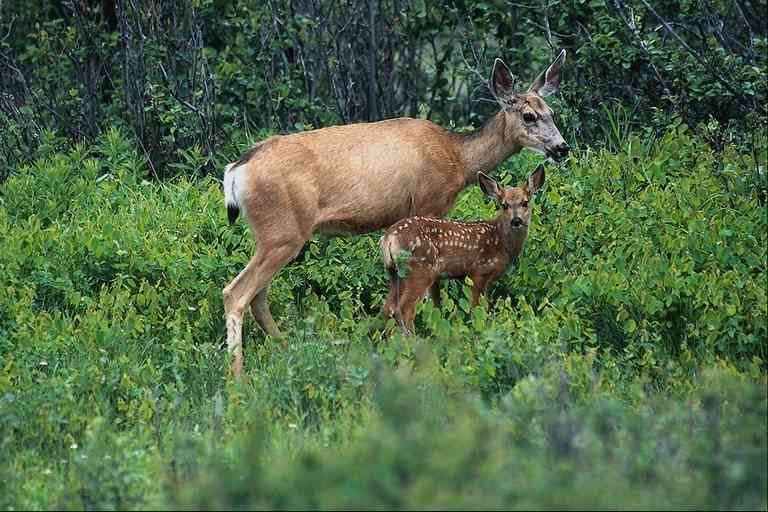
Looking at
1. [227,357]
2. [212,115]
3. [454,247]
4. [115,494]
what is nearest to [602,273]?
[454,247]

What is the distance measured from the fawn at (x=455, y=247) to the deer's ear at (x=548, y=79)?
3.71 ft

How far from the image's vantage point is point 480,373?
21.3 feet

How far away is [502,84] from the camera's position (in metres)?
9.02

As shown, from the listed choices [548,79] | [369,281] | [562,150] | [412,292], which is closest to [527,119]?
[562,150]

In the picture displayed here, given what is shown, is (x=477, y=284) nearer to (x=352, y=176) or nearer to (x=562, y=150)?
(x=352, y=176)

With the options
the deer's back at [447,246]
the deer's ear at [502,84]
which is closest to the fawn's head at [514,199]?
the deer's back at [447,246]

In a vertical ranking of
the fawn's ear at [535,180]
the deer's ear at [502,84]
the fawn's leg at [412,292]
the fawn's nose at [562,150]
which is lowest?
the fawn's leg at [412,292]

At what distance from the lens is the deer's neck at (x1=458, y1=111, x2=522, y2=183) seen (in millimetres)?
8727

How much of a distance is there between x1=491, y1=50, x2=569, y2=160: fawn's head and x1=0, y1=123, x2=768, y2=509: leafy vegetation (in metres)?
0.40

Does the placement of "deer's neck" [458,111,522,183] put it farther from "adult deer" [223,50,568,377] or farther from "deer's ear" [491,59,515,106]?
"deer's ear" [491,59,515,106]

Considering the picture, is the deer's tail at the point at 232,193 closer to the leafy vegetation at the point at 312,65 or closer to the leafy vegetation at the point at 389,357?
the leafy vegetation at the point at 389,357

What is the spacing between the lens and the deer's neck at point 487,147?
28.6ft

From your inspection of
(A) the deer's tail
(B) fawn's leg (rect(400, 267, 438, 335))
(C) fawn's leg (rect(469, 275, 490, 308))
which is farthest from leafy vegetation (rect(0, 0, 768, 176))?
(B) fawn's leg (rect(400, 267, 438, 335))

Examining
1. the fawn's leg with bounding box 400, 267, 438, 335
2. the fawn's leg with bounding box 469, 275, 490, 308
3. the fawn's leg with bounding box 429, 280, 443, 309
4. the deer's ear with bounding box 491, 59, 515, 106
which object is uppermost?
the deer's ear with bounding box 491, 59, 515, 106
